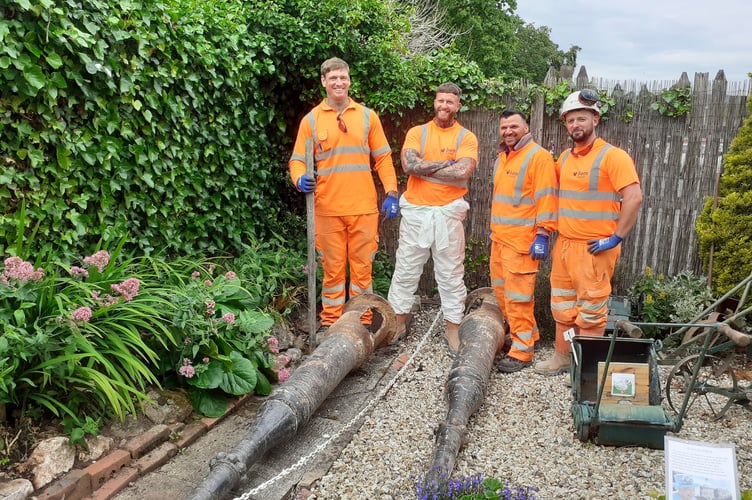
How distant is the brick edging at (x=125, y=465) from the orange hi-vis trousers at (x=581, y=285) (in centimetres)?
281

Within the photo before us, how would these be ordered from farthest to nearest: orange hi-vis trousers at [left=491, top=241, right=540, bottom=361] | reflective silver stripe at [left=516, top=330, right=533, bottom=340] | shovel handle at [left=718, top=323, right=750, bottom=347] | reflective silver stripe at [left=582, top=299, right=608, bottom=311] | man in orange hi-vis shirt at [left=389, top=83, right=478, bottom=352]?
man in orange hi-vis shirt at [left=389, top=83, right=478, bottom=352] → reflective silver stripe at [left=516, top=330, right=533, bottom=340] → orange hi-vis trousers at [left=491, top=241, right=540, bottom=361] → reflective silver stripe at [left=582, top=299, right=608, bottom=311] → shovel handle at [left=718, top=323, right=750, bottom=347]

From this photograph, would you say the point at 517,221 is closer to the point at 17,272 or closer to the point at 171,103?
the point at 171,103

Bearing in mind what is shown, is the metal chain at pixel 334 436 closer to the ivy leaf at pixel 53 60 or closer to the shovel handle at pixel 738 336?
the shovel handle at pixel 738 336

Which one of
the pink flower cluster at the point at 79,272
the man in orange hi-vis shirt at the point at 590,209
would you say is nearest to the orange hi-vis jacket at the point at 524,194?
the man in orange hi-vis shirt at the point at 590,209

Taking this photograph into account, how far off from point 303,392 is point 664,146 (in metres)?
4.49

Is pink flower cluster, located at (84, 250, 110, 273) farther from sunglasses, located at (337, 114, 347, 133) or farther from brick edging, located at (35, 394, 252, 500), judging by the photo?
sunglasses, located at (337, 114, 347, 133)

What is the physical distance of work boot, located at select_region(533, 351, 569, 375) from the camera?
4766 millimetres

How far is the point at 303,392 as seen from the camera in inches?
144

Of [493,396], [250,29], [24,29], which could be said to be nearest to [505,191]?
[493,396]

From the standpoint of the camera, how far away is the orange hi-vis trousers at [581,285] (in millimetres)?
4340

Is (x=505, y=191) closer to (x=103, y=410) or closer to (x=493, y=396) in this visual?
(x=493, y=396)

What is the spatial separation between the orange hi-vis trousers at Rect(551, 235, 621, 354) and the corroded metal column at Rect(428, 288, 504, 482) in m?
0.59

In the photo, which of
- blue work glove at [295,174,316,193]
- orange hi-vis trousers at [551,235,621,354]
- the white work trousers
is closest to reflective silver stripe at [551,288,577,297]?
orange hi-vis trousers at [551,235,621,354]

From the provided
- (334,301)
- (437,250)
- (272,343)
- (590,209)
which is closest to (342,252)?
(334,301)
